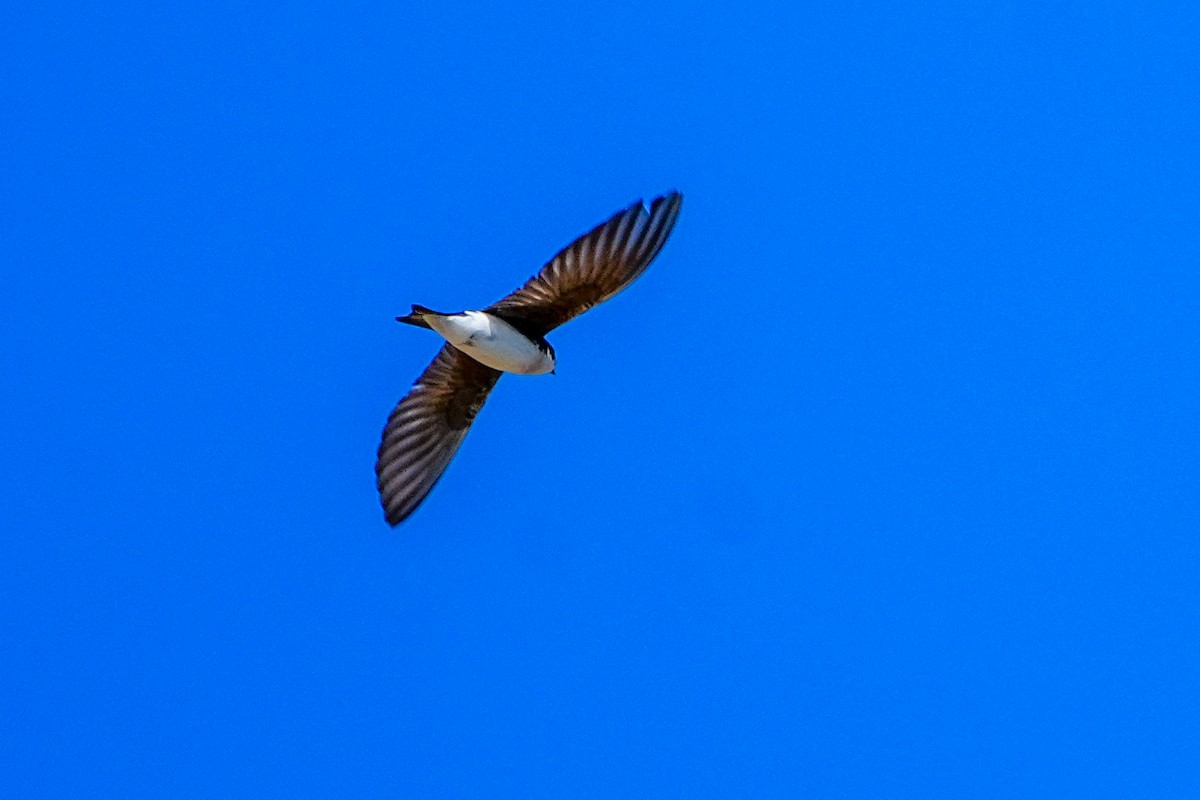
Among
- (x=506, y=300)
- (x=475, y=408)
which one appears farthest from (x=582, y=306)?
(x=475, y=408)

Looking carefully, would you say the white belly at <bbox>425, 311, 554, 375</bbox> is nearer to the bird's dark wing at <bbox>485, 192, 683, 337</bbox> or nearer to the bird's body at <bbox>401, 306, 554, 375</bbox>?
the bird's body at <bbox>401, 306, 554, 375</bbox>

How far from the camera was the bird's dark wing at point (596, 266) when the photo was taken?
7996mm

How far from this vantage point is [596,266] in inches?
321

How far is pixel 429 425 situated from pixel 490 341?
3.33 ft

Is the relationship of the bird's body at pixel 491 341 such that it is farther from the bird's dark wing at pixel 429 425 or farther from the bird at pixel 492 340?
the bird's dark wing at pixel 429 425

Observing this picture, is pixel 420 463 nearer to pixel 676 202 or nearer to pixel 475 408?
pixel 475 408

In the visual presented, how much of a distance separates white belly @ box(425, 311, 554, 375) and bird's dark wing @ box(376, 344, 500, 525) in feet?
1.68

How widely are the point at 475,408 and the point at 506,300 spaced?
957mm

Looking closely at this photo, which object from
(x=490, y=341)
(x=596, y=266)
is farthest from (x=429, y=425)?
(x=596, y=266)

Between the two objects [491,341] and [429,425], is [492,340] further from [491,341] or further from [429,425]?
[429,425]

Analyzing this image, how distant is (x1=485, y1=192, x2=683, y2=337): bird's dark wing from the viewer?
315 inches

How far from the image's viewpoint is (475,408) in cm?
930

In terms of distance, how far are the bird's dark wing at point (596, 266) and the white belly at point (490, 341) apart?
0.13 metres

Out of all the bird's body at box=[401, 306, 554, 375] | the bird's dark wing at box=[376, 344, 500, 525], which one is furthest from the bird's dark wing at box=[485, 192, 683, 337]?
the bird's dark wing at box=[376, 344, 500, 525]
